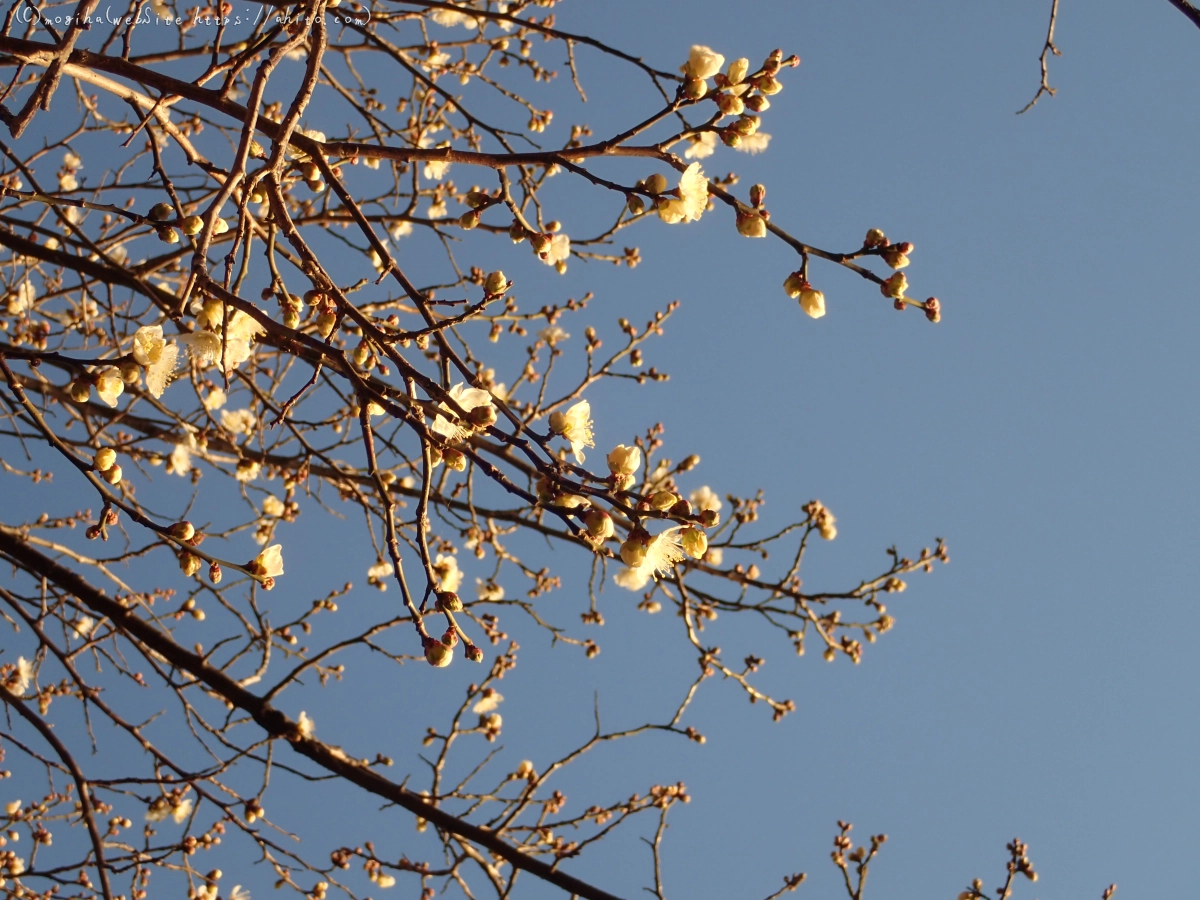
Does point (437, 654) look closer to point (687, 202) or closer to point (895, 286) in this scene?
point (687, 202)

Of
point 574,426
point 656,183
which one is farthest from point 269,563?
point 656,183

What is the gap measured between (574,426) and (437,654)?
1.85 feet

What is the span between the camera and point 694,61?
175 cm

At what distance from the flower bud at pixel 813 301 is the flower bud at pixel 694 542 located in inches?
26.4

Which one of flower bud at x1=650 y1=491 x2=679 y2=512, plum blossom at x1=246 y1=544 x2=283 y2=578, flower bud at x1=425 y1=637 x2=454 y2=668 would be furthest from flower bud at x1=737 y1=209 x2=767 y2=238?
plum blossom at x1=246 y1=544 x2=283 y2=578

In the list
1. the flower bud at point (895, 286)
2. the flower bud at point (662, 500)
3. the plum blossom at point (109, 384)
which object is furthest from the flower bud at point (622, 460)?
the plum blossom at point (109, 384)

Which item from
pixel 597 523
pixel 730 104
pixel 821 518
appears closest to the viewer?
pixel 597 523

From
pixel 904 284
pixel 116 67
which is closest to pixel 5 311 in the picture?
pixel 116 67

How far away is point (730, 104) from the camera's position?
1741 millimetres

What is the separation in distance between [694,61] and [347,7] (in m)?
1.97

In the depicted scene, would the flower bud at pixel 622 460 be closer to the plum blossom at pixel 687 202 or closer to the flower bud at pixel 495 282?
the flower bud at pixel 495 282

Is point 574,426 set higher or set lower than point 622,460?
higher

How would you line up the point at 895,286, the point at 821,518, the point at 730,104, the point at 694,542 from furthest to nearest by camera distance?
the point at 821,518 < the point at 895,286 < the point at 730,104 < the point at 694,542

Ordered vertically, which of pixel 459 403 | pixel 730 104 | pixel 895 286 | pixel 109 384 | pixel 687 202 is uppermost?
pixel 730 104
